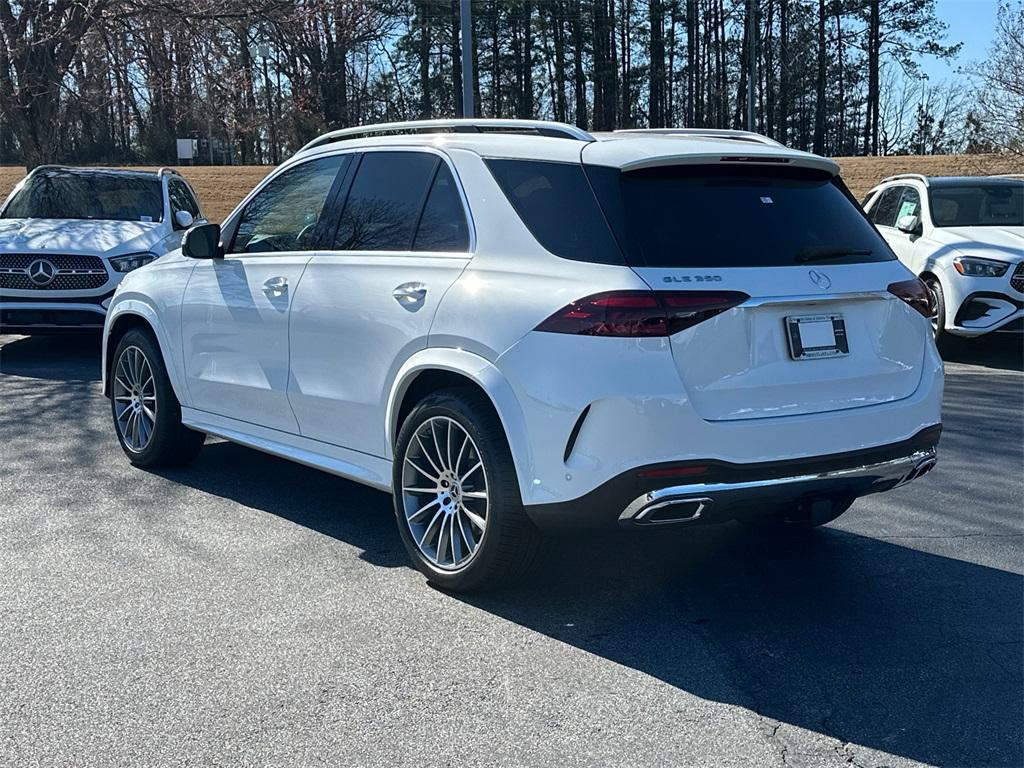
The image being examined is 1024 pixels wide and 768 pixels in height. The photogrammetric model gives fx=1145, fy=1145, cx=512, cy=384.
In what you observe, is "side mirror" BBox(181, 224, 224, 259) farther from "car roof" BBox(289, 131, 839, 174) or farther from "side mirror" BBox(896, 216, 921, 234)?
"side mirror" BBox(896, 216, 921, 234)

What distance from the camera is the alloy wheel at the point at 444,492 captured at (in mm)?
4426

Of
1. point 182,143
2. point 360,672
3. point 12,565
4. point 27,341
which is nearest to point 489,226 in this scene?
point 360,672

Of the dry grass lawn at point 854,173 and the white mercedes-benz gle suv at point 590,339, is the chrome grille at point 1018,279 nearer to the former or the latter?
the white mercedes-benz gle suv at point 590,339

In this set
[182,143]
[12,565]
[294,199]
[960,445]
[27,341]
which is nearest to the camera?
[12,565]

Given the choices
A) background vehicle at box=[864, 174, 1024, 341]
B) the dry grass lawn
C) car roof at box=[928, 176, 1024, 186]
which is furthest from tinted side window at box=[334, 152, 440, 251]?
the dry grass lawn

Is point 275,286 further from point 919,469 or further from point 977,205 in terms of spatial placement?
point 977,205

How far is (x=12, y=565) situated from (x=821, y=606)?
339cm

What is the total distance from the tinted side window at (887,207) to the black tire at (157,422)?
8.97 meters

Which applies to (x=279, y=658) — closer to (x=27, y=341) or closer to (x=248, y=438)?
(x=248, y=438)

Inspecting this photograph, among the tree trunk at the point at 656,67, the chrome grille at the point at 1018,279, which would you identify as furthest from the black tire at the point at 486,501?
the tree trunk at the point at 656,67

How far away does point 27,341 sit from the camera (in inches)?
502

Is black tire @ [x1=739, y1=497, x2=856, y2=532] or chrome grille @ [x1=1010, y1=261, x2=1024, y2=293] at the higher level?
chrome grille @ [x1=1010, y1=261, x2=1024, y2=293]

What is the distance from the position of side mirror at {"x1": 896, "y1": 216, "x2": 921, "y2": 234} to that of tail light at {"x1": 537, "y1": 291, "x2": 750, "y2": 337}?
8628 millimetres

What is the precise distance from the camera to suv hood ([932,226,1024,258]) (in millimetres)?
10938
